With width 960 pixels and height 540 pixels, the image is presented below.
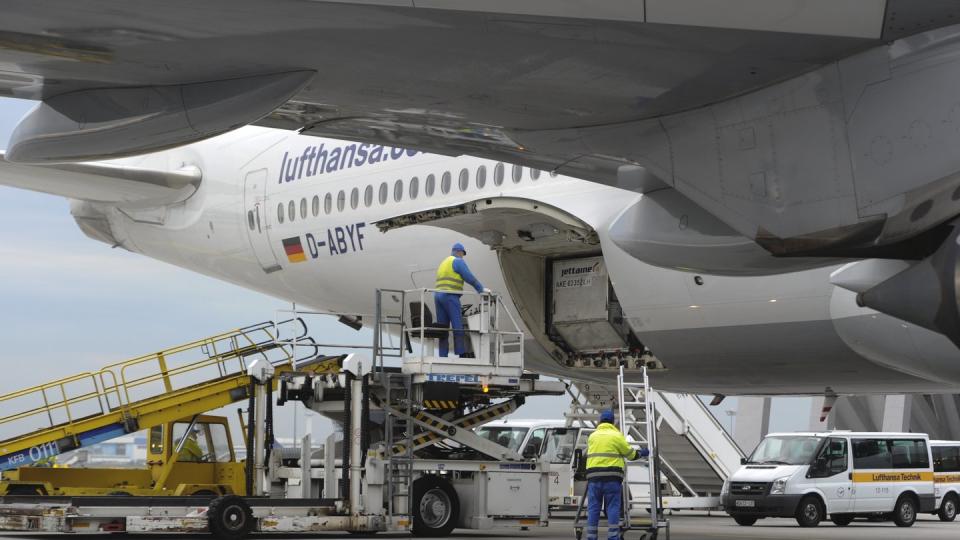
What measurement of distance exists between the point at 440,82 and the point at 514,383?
8334mm

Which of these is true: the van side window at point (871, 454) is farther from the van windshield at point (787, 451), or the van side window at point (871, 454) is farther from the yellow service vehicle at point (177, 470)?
the yellow service vehicle at point (177, 470)

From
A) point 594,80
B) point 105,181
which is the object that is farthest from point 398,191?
point 594,80

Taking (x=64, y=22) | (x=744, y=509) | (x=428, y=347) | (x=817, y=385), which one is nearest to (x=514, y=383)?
(x=428, y=347)

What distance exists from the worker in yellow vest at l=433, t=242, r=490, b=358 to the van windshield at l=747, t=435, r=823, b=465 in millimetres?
8243

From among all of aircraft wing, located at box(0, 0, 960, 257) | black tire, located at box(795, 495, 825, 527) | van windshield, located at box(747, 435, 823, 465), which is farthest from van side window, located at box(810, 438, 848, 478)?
aircraft wing, located at box(0, 0, 960, 257)

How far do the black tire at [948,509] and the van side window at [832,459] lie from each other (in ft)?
13.0

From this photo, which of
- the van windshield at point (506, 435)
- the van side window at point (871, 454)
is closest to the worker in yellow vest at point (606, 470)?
the van windshield at point (506, 435)

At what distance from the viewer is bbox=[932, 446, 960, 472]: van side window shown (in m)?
25.1

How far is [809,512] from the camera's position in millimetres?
21328

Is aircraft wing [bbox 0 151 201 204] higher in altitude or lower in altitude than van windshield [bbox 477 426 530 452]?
higher

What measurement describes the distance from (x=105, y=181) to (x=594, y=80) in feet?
48.3

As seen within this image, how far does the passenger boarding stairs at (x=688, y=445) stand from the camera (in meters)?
20.8

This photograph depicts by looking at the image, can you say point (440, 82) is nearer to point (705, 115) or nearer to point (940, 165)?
point (705, 115)

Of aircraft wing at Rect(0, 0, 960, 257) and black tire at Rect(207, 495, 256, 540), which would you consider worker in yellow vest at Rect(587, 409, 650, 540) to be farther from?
aircraft wing at Rect(0, 0, 960, 257)
